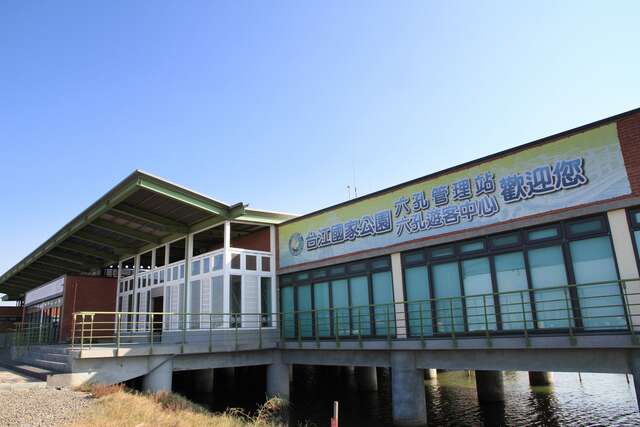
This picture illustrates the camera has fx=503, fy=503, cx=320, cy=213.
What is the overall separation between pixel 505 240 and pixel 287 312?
979 cm

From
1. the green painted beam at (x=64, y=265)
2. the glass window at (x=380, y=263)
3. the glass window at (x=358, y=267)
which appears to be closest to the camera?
the glass window at (x=380, y=263)

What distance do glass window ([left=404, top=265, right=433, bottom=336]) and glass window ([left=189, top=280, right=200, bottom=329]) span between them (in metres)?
9.94

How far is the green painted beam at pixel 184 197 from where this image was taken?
1981cm

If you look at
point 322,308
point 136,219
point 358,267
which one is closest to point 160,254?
point 136,219

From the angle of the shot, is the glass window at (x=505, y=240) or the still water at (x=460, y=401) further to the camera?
the still water at (x=460, y=401)

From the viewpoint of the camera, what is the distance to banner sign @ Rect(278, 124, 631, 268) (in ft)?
43.8

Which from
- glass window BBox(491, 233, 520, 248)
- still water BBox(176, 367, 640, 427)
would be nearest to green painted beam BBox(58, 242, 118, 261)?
still water BBox(176, 367, 640, 427)

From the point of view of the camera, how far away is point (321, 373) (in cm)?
3016

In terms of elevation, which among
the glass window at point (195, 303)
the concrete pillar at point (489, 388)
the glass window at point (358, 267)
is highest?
the glass window at point (358, 267)

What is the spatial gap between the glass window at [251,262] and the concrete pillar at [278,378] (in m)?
4.02

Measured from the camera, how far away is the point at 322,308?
66.7 feet

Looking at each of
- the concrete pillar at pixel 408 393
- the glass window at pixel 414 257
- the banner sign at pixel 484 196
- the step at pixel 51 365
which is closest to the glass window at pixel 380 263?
the banner sign at pixel 484 196

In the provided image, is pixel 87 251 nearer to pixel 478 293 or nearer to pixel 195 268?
pixel 195 268

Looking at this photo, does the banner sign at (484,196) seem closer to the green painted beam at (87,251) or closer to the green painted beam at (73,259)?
the green painted beam at (87,251)
